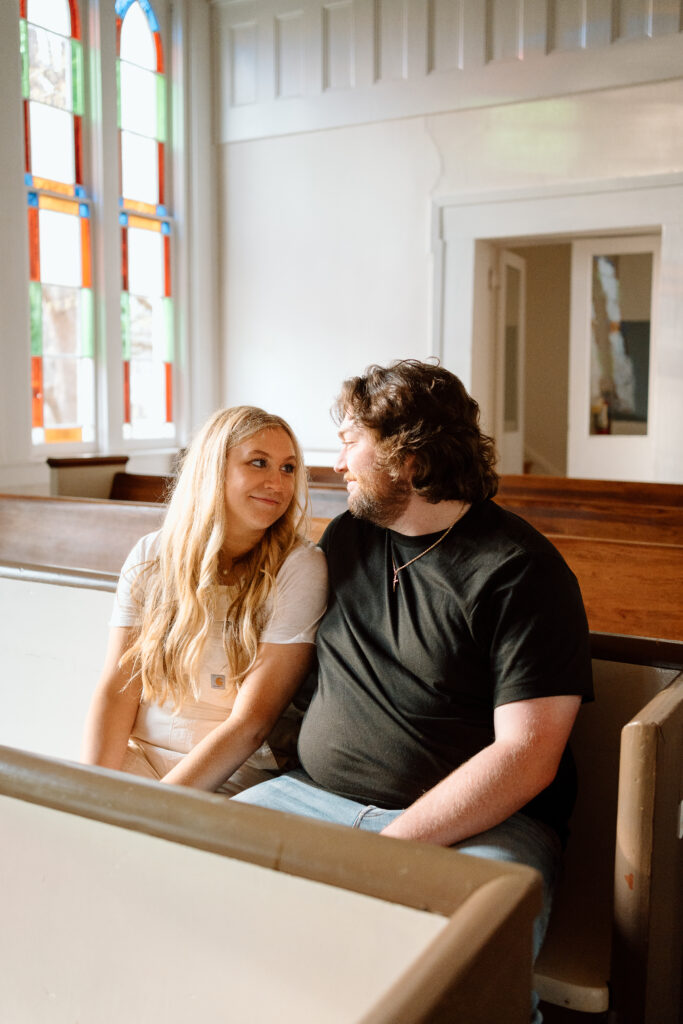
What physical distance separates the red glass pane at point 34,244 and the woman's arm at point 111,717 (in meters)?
4.61

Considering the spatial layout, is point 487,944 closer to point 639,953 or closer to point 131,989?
point 131,989

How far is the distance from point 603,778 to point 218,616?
2.61 ft

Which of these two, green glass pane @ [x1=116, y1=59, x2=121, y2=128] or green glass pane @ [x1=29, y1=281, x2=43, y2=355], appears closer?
green glass pane @ [x1=29, y1=281, x2=43, y2=355]

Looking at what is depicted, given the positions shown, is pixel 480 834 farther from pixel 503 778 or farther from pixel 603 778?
pixel 603 778

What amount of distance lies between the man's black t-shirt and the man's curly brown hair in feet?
0.23

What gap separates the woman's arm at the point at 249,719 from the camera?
5.99 ft

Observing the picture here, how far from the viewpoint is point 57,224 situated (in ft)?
20.3

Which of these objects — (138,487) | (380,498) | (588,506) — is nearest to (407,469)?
(380,498)

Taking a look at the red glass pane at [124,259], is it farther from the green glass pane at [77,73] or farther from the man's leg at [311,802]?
the man's leg at [311,802]

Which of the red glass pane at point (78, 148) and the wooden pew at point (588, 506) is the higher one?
the red glass pane at point (78, 148)

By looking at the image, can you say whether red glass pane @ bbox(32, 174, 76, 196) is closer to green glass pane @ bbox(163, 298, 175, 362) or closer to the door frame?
green glass pane @ bbox(163, 298, 175, 362)

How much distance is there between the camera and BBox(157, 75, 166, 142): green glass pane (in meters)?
6.87

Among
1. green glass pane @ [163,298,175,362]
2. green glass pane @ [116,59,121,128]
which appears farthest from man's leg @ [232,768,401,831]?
green glass pane @ [116,59,121,128]

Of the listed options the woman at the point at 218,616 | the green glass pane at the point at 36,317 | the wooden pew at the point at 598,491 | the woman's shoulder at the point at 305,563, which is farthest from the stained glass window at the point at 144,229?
the woman's shoulder at the point at 305,563
